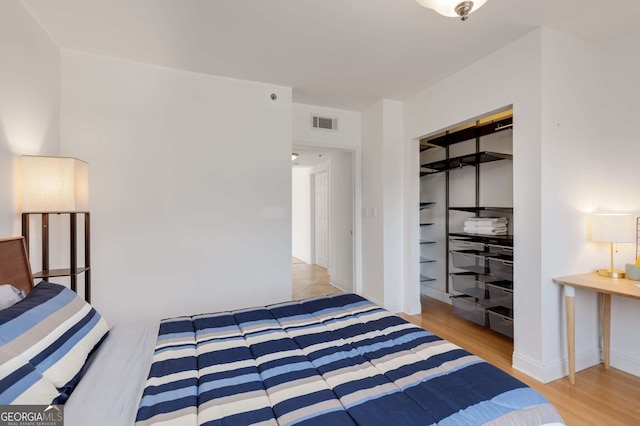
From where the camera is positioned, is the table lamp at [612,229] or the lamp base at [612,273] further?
the lamp base at [612,273]

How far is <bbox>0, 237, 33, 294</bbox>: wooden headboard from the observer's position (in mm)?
1584

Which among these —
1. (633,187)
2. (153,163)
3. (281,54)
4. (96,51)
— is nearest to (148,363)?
(153,163)

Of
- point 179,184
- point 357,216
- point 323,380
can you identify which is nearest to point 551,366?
point 323,380

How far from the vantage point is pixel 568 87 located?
227 centimetres

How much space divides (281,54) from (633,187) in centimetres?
294

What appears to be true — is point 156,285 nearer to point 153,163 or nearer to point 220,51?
point 153,163

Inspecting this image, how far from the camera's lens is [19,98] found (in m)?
1.87

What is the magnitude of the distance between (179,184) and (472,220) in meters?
3.02

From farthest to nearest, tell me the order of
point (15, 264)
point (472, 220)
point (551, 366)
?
point (472, 220) < point (551, 366) < point (15, 264)

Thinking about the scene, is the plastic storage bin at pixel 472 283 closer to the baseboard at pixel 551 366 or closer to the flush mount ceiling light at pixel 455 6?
the baseboard at pixel 551 366

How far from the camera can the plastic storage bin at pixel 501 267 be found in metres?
2.89

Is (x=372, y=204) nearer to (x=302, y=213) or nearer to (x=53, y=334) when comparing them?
(x=53, y=334)

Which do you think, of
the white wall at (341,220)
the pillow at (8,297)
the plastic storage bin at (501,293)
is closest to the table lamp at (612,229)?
the plastic storage bin at (501,293)

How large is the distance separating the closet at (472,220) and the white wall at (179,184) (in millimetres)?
1977
